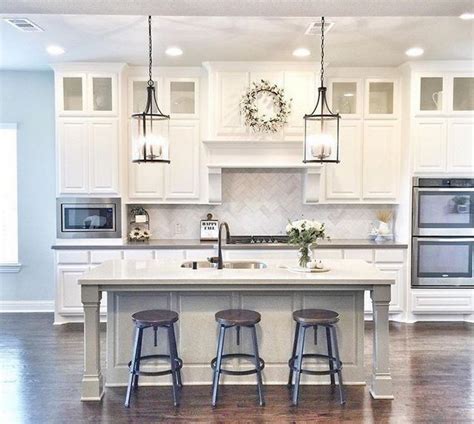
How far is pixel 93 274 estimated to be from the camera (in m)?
3.70

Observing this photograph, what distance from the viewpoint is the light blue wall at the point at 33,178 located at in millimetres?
6191

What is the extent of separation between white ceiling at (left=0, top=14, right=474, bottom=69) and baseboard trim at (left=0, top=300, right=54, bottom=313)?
293 centimetres

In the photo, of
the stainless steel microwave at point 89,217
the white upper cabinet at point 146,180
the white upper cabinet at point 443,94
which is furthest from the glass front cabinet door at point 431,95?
the stainless steel microwave at point 89,217

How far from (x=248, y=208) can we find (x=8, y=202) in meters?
3.08

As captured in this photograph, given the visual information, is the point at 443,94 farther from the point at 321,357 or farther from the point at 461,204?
the point at 321,357

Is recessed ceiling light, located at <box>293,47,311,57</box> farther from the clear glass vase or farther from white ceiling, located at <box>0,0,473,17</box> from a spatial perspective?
the clear glass vase

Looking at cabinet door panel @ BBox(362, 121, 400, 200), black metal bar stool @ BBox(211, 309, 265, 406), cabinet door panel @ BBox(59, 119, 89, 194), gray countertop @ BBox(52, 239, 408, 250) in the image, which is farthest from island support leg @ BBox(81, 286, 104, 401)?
cabinet door panel @ BBox(362, 121, 400, 200)

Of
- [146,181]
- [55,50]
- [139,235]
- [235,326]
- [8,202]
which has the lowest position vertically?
[235,326]

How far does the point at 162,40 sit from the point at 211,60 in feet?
2.87

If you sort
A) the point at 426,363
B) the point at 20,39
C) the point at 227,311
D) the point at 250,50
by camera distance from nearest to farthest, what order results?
the point at 227,311 → the point at 426,363 → the point at 20,39 → the point at 250,50

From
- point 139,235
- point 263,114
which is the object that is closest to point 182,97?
point 263,114

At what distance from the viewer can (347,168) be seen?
235 inches

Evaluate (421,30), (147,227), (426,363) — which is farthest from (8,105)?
(426,363)

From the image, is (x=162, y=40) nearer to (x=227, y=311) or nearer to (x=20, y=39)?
(x=20, y=39)
